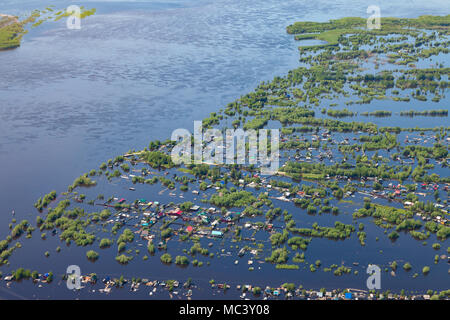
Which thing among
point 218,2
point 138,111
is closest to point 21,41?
point 138,111

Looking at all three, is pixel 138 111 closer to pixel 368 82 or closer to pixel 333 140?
pixel 333 140

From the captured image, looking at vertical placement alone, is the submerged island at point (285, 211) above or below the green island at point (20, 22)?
below

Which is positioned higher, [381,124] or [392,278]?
[381,124]

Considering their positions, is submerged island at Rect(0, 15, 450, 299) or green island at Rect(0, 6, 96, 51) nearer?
submerged island at Rect(0, 15, 450, 299)

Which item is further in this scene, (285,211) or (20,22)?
(20,22)

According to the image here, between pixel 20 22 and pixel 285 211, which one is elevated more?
pixel 20 22

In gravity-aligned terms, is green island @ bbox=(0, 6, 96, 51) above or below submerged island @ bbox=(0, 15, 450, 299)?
above

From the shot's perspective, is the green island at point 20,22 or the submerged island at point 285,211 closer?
the submerged island at point 285,211

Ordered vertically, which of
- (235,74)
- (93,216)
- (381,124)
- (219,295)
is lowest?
(219,295)
